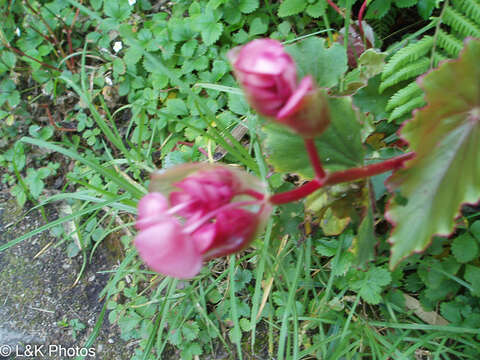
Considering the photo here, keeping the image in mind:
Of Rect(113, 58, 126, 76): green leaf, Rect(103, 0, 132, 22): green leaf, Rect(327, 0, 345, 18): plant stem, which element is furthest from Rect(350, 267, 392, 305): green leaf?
Rect(103, 0, 132, 22): green leaf

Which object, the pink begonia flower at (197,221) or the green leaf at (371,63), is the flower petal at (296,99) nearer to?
the pink begonia flower at (197,221)

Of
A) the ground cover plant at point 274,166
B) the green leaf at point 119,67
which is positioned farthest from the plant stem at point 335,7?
the green leaf at point 119,67

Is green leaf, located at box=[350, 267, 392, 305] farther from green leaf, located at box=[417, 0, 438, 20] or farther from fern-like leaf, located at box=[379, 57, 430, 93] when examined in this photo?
green leaf, located at box=[417, 0, 438, 20]

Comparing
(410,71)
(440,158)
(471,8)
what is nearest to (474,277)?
(440,158)

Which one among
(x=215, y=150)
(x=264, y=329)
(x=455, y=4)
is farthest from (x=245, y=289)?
(x=455, y=4)

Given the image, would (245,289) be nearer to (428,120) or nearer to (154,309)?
(154,309)

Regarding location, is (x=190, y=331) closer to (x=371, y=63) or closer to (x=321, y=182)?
(x=321, y=182)
